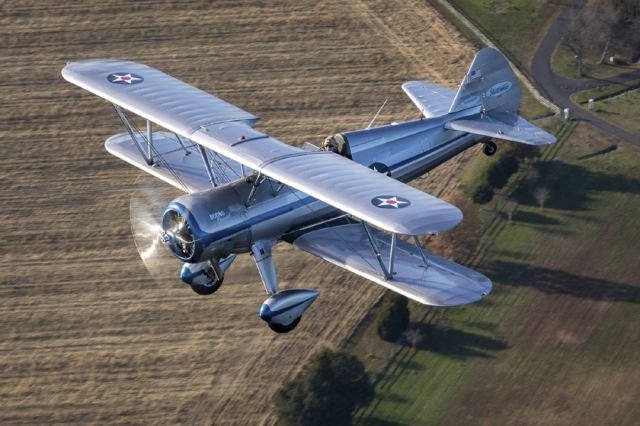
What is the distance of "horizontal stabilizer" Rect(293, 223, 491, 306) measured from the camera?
30.2 metres

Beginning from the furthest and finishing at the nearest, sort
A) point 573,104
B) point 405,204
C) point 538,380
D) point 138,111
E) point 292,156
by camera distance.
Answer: point 573,104 < point 538,380 < point 138,111 < point 292,156 < point 405,204

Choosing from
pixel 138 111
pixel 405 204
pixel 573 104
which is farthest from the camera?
pixel 573 104

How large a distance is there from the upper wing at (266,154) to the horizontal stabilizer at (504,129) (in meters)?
6.45

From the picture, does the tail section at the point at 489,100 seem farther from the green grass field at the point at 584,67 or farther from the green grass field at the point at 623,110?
the green grass field at the point at 584,67

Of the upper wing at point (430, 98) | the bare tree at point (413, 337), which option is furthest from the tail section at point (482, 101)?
the bare tree at point (413, 337)

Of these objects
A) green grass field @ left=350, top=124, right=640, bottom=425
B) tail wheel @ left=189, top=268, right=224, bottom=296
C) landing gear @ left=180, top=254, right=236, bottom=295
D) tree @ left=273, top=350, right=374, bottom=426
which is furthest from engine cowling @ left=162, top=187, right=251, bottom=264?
green grass field @ left=350, top=124, right=640, bottom=425

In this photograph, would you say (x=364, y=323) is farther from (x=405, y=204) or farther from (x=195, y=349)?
(x=405, y=204)

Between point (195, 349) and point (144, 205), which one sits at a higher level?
point (144, 205)

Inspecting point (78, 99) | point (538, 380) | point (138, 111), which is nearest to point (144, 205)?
point (138, 111)

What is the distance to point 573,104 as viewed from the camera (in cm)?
5009

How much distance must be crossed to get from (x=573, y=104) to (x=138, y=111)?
22509 millimetres

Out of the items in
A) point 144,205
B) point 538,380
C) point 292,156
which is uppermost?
point 292,156

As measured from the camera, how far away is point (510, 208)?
142 feet

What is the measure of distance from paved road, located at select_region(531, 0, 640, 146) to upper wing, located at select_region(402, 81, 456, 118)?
11306 millimetres
